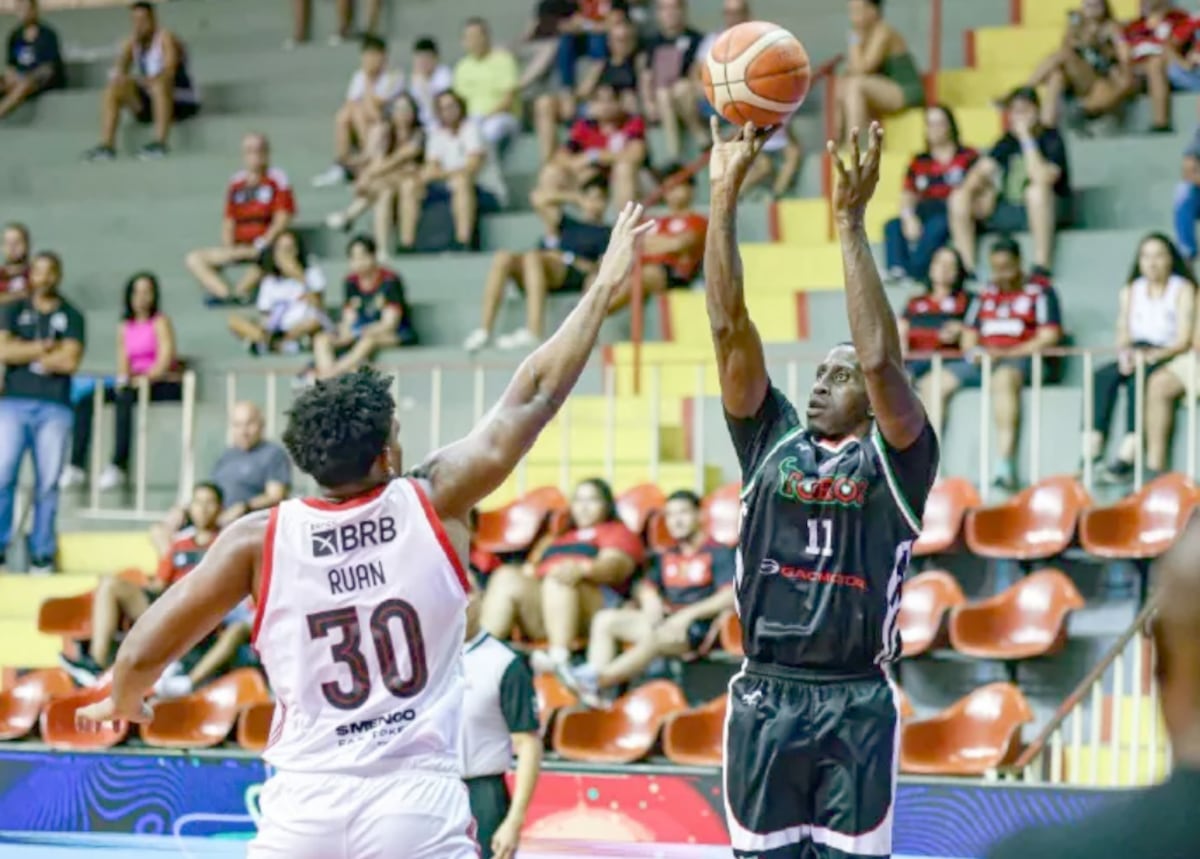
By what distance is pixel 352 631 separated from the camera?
420 cm

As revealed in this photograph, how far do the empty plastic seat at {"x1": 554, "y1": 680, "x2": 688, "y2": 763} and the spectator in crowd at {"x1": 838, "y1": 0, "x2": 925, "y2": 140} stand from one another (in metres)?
5.03

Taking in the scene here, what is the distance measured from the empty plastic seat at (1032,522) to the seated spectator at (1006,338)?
0.73 meters

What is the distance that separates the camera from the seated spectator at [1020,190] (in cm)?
1240

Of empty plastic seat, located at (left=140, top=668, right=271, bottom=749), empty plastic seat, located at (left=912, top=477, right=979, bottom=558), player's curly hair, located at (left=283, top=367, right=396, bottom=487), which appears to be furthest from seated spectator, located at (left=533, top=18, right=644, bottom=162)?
player's curly hair, located at (left=283, top=367, right=396, bottom=487)

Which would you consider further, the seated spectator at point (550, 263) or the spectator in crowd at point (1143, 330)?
the seated spectator at point (550, 263)

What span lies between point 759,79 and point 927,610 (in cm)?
478

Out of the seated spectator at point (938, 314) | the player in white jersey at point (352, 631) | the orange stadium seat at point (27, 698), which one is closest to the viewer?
the player in white jersey at point (352, 631)

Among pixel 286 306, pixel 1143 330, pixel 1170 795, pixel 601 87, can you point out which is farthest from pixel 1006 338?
pixel 1170 795

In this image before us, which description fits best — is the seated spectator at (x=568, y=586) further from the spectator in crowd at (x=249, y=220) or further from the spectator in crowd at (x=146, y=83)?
the spectator in crowd at (x=146, y=83)

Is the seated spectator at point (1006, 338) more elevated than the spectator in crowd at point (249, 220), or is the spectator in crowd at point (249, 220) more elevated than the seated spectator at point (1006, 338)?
the spectator in crowd at point (249, 220)

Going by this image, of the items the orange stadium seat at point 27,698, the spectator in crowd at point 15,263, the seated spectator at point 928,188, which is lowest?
the orange stadium seat at point 27,698

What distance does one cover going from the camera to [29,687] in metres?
11.4

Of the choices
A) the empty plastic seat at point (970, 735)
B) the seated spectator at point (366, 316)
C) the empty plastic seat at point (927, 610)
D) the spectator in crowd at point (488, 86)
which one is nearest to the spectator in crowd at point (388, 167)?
the spectator in crowd at point (488, 86)

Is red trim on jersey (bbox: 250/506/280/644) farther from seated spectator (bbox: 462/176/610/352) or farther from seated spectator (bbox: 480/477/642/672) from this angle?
seated spectator (bbox: 462/176/610/352)
